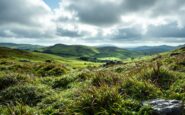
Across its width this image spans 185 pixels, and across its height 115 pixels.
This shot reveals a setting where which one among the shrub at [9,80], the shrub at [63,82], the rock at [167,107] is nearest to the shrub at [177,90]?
the rock at [167,107]

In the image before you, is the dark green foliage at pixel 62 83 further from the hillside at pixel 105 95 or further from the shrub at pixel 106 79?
the shrub at pixel 106 79

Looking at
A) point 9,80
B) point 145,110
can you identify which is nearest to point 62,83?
point 9,80

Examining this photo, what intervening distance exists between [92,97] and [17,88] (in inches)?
253

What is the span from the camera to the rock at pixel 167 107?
966 cm

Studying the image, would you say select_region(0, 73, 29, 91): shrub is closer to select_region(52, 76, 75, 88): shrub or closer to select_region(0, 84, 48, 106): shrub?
select_region(52, 76, 75, 88): shrub

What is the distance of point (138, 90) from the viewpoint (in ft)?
38.7

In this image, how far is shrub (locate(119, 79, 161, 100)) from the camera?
37.6 ft

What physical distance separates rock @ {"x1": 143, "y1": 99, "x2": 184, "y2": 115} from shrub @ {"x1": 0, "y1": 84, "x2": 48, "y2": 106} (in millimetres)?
6049

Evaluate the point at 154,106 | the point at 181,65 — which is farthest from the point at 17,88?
the point at 181,65

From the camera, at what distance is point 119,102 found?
10.4 meters

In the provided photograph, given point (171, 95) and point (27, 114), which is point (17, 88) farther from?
point (171, 95)

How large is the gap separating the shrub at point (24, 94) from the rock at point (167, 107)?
6.05m

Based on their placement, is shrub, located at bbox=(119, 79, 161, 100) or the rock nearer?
the rock

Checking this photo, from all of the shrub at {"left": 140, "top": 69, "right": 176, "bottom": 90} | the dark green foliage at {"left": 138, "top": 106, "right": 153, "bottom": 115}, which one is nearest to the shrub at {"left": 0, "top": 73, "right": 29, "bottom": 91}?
the shrub at {"left": 140, "top": 69, "right": 176, "bottom": 90}
